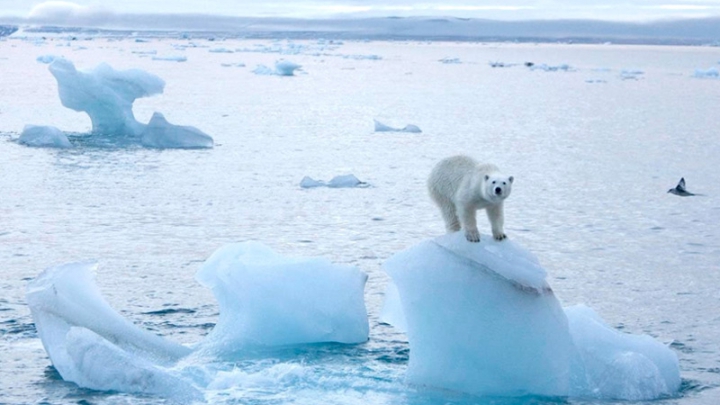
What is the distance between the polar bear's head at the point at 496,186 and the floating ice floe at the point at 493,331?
29cm

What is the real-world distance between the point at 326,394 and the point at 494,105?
19.5 m

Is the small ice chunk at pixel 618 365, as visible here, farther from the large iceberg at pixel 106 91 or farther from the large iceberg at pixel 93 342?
the large iceberg at pixel 106 91

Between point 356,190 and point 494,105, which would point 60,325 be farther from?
point 494,105

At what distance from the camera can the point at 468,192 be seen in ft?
16.7

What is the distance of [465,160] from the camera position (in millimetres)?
5301

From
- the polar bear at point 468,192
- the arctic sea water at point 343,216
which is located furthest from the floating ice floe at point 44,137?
the polar bear at point 468,192

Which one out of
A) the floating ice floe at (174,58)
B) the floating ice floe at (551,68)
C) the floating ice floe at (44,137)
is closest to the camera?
the floating ice floe at (44,137)

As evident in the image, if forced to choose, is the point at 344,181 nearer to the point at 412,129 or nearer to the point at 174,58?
the point at 412,129

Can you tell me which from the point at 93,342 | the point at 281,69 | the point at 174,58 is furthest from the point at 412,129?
the point at 174,58

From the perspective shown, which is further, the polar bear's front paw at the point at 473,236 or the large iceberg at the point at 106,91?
the large iceberg at the point at 106,91

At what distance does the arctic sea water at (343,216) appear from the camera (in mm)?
5590

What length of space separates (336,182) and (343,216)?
5.95ft

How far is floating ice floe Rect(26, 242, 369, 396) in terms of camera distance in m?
5.25

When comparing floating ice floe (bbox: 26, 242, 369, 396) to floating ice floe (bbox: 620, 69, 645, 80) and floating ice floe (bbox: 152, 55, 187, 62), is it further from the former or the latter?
floating ice floe (bbox: 152, 55, 187, 62)
